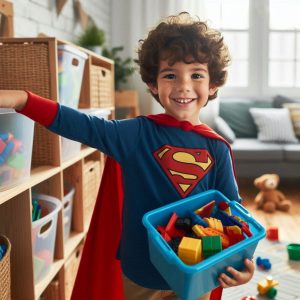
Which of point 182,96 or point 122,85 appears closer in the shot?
point 182,96

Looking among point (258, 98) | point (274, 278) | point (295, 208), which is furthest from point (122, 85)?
point (274, 278)

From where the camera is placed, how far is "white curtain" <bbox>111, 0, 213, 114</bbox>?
12.3 feet

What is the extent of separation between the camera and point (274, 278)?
6.07 feet

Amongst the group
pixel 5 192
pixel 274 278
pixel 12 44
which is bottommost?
pixel 274 278

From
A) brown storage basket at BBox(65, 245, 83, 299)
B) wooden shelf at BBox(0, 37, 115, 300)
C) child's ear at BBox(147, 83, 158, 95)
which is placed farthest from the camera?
brown storage basket at BBox(65, 245, 83, 299)

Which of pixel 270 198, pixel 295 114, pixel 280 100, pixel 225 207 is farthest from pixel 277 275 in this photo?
pixel 280 100

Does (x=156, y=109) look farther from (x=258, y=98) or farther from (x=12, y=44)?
(x=12, y=44)

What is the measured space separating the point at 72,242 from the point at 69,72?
2.19ft

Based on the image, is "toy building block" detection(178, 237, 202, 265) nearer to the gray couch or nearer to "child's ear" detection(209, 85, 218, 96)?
"child's ear" detection(209, 85, 218, 96)

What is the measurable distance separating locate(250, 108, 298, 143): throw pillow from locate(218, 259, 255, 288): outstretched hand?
271cm

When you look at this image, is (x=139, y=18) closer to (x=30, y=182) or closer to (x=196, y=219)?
(x=30, y=182)

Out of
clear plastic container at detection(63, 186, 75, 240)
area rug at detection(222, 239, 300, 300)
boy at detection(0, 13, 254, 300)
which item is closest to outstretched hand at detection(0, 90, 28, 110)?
boy at detection(0, 13, 254, 300)

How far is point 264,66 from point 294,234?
83.8 inches

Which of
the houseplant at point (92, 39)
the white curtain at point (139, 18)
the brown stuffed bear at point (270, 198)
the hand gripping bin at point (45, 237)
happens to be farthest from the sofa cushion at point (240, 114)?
the hand gripping bin at point (45, 237)
